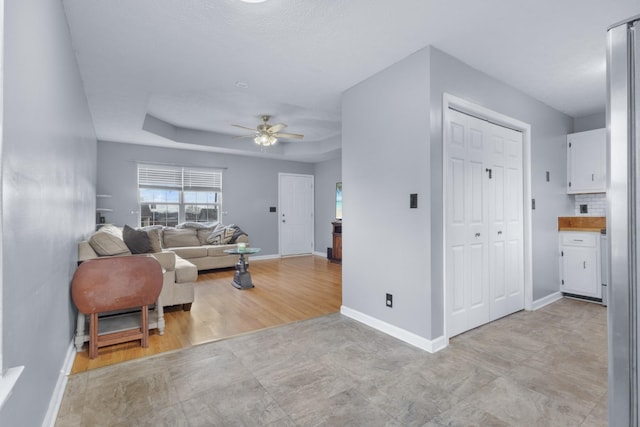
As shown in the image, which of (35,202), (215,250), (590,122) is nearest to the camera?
(35,202)

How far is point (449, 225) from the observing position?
271 centimetres

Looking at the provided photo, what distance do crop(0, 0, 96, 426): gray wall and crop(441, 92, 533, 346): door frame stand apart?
261cm

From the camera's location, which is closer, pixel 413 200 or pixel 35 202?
pixel 35 202

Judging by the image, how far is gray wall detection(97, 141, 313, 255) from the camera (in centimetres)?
575

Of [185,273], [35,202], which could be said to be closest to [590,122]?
[185,273]

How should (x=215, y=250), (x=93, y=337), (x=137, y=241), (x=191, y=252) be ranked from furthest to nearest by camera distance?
1. (x=215, y=250)
2. (x=191, y=252)
3. (x=137, y=241)
4. (x=93, y=337)

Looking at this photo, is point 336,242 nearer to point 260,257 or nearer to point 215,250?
point 260,257

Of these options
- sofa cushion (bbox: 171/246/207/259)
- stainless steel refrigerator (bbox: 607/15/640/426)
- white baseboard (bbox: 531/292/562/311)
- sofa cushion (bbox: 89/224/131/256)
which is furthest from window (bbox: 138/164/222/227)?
stainless steel refrigerator (bbox: 607/15/640/426)

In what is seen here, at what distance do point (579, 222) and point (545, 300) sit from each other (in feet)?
4.09

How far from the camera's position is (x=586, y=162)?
13.4 ft

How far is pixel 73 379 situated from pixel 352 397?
6.25 ft

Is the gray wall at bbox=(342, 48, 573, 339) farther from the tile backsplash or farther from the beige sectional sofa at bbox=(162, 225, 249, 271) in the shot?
the beige sectional sofa at bbox=(162, 225, 249, 271)

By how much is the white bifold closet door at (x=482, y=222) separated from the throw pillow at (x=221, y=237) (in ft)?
15.0

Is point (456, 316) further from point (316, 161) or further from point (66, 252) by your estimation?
point (316, 161)
